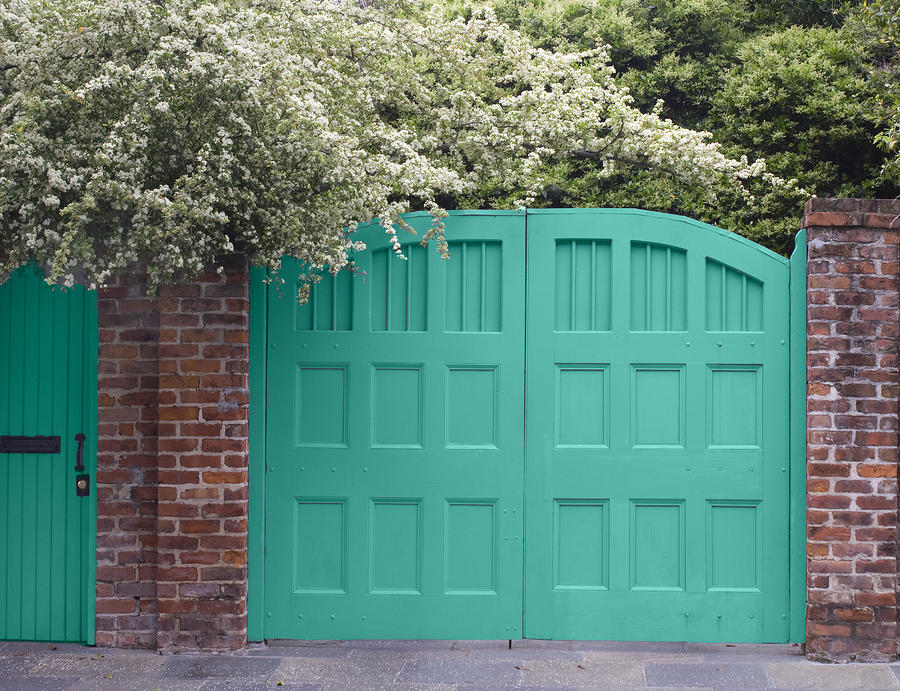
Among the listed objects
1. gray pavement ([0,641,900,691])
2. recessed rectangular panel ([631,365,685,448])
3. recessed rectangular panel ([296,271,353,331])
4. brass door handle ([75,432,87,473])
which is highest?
recessed rectangular panel ([296,271,353,331])

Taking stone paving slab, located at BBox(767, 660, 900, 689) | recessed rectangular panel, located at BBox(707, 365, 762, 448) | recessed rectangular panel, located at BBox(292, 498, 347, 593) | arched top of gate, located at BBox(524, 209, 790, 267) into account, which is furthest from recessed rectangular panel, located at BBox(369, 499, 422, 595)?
stone paving slab, located at BBox(767, 660, 900, 689)

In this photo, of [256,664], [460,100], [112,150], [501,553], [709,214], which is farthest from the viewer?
[709,214]

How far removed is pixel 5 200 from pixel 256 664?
2459 mm

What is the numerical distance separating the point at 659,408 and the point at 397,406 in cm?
139

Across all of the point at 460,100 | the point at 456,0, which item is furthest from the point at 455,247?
the point at 456,0

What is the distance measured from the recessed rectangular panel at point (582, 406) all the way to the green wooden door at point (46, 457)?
248 cm

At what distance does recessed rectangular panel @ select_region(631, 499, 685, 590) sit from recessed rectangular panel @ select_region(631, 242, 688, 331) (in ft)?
3.10

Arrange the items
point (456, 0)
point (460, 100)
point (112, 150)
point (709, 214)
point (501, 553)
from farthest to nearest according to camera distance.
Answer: point (456, 0) → point (709, 214) → point (460, 100) → point (501, 553) → point (112, 150)

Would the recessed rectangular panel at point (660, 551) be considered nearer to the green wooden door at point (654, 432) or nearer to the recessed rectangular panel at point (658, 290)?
the green wooden door at point (654, 432)

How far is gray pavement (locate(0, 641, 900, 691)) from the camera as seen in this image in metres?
4.04

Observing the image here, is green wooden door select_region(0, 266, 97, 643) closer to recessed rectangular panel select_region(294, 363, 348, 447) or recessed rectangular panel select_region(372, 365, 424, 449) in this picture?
recessed rectangular panel select_region(294, 363, 348, 447)

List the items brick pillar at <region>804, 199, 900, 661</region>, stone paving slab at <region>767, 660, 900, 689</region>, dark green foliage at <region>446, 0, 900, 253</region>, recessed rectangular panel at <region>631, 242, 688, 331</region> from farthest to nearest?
dark green foliage at <region>446, 0, 900, 253</region>
recessed rectangular panel at <region>631, 242, 688, 331</region>
brick pillar at <region>804, 199, 900, 661</region>
stone paving slab at <region>767, 660, 900, 689</region>

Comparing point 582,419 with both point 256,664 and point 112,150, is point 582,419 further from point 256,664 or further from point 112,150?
point 112,150

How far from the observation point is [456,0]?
9.91 m
